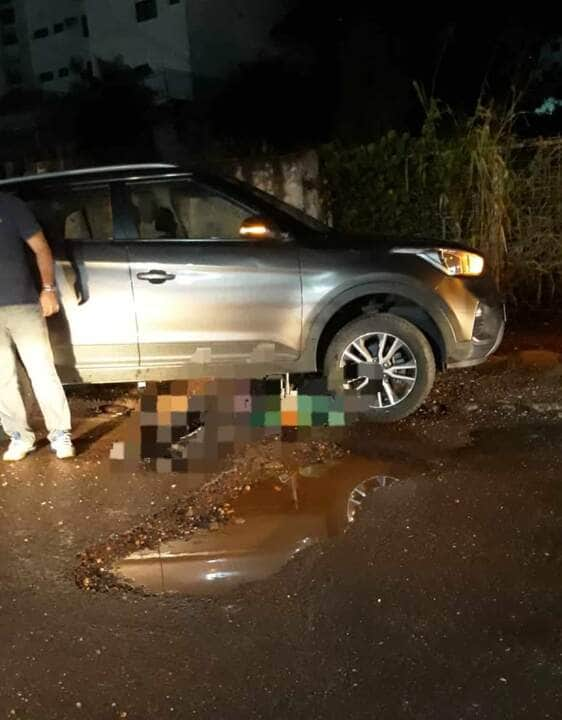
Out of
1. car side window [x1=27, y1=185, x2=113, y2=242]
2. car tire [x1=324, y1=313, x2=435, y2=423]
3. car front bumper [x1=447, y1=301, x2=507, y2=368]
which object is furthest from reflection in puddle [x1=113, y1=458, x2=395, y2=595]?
car side window [x1=27, y1=185, x2=113, y2=242]

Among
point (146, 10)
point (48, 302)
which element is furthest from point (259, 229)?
point (146, 10)

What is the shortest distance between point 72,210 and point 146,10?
32.1m

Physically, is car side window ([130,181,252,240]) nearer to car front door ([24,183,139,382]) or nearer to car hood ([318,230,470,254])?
car front door ([24,183,139,382])

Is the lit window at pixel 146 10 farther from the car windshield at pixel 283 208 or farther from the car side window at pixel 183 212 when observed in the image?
the car side window at pixel 183 212

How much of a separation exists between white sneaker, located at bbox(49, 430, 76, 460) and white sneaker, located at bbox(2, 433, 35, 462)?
0.19 meters

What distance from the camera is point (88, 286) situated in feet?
17.7

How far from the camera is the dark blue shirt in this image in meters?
4.90

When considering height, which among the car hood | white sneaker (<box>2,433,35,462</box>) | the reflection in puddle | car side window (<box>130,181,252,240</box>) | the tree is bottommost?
the reflection in puddle

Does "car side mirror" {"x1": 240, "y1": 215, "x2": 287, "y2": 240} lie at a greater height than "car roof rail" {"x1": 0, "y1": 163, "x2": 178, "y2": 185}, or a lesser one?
lesser

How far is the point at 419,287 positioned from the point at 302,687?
10.8 ft

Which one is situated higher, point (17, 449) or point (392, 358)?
point (392, 358)

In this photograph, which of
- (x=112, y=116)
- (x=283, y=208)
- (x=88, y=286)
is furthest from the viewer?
(x=112, y=116)

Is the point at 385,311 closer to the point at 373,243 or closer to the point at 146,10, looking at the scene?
the point at 373,243

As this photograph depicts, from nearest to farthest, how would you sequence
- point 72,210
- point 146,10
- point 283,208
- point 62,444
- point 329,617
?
point 329,617 < point 62,444 < point 72,210 < point 283,208 < point 146,10
